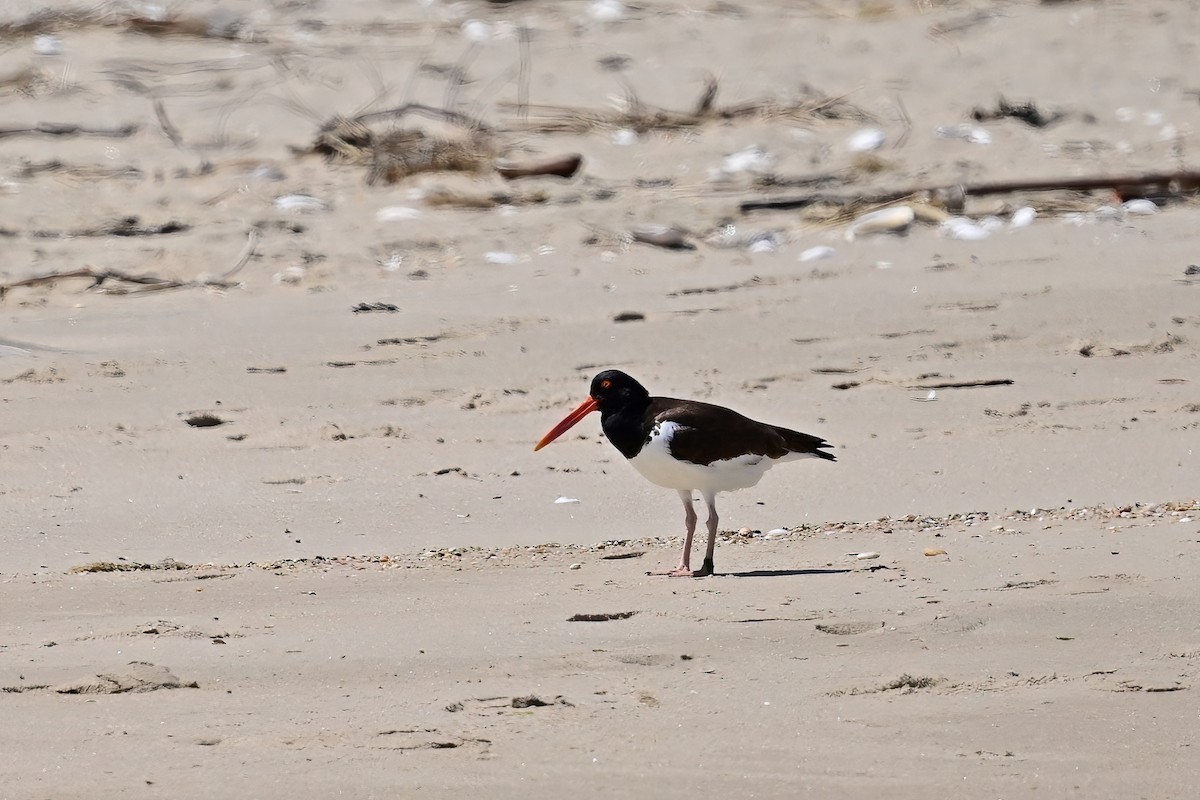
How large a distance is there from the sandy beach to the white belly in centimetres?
25

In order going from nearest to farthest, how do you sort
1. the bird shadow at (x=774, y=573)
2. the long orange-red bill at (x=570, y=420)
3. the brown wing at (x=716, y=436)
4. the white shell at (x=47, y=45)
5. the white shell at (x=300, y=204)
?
1. the bird shadow at (x=774, y=573)
2. the brown wing at (x=716, y=436)
3. the long orange-red bill at (x=570, y=420)
4. the white shell at (x=300, y=204)
5. the white shell at (x=47, y=45)

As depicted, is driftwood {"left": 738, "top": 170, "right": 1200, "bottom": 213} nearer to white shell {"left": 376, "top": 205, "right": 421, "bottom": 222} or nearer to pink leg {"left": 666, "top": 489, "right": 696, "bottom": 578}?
white shell {"left": 376, "top": 205, "right": 421, "bottom": 222}

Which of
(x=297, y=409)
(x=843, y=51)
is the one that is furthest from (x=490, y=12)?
(x=297, y=409)

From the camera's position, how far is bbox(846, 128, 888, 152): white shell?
10.5 metres

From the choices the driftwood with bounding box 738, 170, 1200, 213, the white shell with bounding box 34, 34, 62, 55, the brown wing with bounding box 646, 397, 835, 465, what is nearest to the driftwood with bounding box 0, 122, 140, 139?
the white shell with bounding box 34, 34, 62, 55

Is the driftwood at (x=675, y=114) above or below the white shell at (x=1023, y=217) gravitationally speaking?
above

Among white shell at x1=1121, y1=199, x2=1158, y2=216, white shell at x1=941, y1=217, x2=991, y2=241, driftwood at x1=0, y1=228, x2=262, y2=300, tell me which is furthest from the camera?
white shell at x1=1121, y1=199, x2=1158, y2=216

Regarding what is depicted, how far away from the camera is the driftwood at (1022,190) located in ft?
30.2

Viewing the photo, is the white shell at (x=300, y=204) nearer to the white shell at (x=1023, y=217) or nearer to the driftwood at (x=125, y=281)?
the driftwood at (x=125, y=281)

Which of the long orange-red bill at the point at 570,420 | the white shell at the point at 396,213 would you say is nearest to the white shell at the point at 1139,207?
the white shell at the point at 396,213

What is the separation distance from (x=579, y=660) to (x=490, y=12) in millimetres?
9734

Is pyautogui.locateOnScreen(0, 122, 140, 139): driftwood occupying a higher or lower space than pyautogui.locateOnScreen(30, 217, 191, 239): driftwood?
higher

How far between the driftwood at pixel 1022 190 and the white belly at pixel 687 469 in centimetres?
426

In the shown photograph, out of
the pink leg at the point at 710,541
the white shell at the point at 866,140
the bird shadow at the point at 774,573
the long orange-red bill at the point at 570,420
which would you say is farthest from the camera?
the white shell at the point at 866,140
